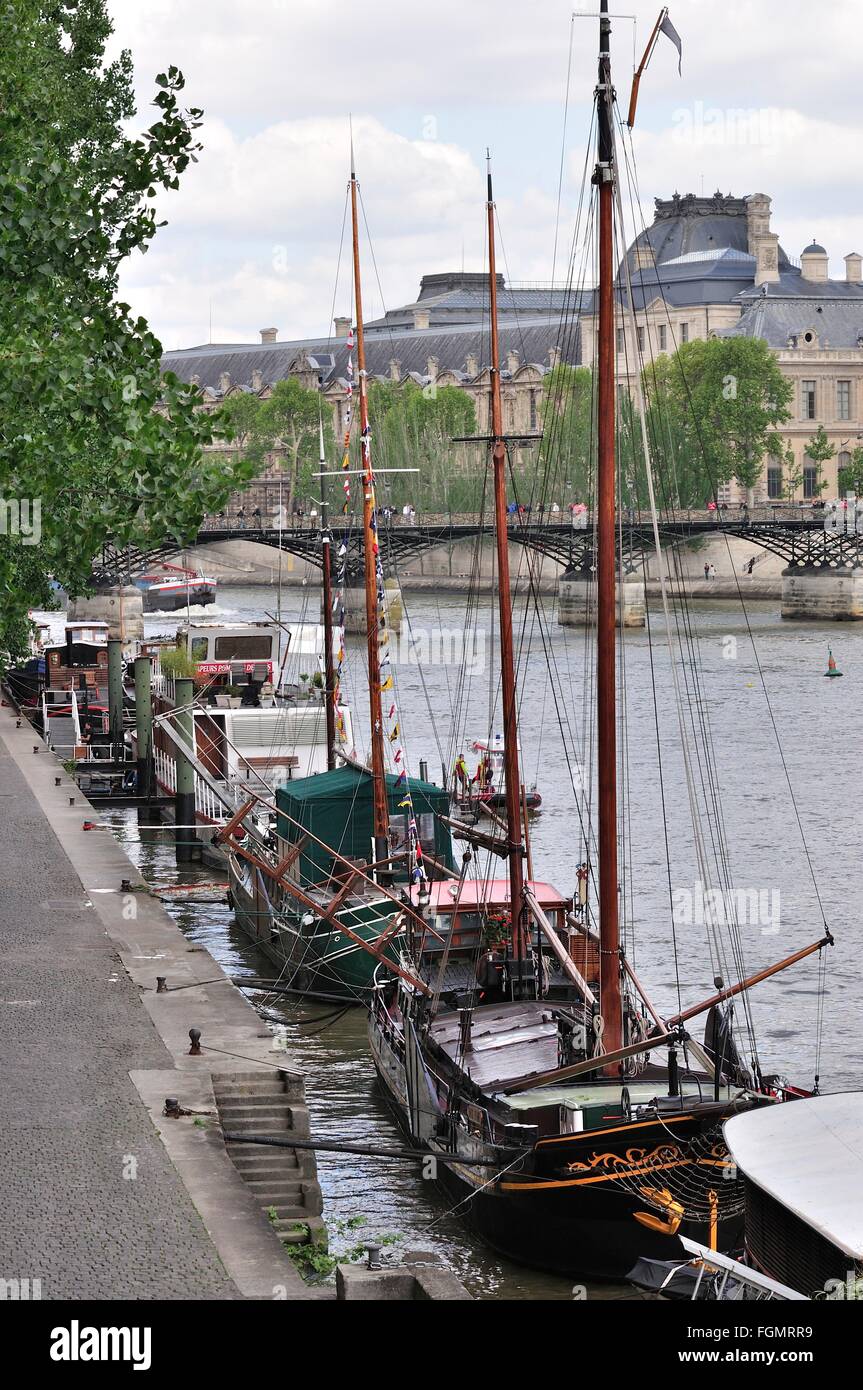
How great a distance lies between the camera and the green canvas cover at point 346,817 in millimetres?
25266

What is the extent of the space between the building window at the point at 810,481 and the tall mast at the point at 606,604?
4240 inches

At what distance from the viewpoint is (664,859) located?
113 feet

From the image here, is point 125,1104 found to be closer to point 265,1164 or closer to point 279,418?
point 265,1164

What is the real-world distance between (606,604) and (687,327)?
4619 inches

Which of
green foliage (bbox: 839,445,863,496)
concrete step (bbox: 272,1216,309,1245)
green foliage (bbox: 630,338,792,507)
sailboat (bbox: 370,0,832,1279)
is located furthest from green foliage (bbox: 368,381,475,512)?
concrete step (bbox: 272,1216,309,1245)

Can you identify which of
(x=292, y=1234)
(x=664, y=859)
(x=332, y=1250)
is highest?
(x=292, y=1234)

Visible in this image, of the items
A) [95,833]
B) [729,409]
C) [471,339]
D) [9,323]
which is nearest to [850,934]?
[95,833]

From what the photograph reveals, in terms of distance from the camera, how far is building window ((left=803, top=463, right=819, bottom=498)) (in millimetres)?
122150

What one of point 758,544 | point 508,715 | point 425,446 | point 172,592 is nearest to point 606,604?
point 508,715

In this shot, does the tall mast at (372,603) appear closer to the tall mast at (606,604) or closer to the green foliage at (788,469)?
the tall mast at (606,604)

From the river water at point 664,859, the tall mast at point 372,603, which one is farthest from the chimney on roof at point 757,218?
the tall mast at point 372,603

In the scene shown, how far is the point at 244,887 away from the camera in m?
28.1

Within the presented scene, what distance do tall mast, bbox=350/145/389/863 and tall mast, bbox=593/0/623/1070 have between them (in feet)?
29.0
